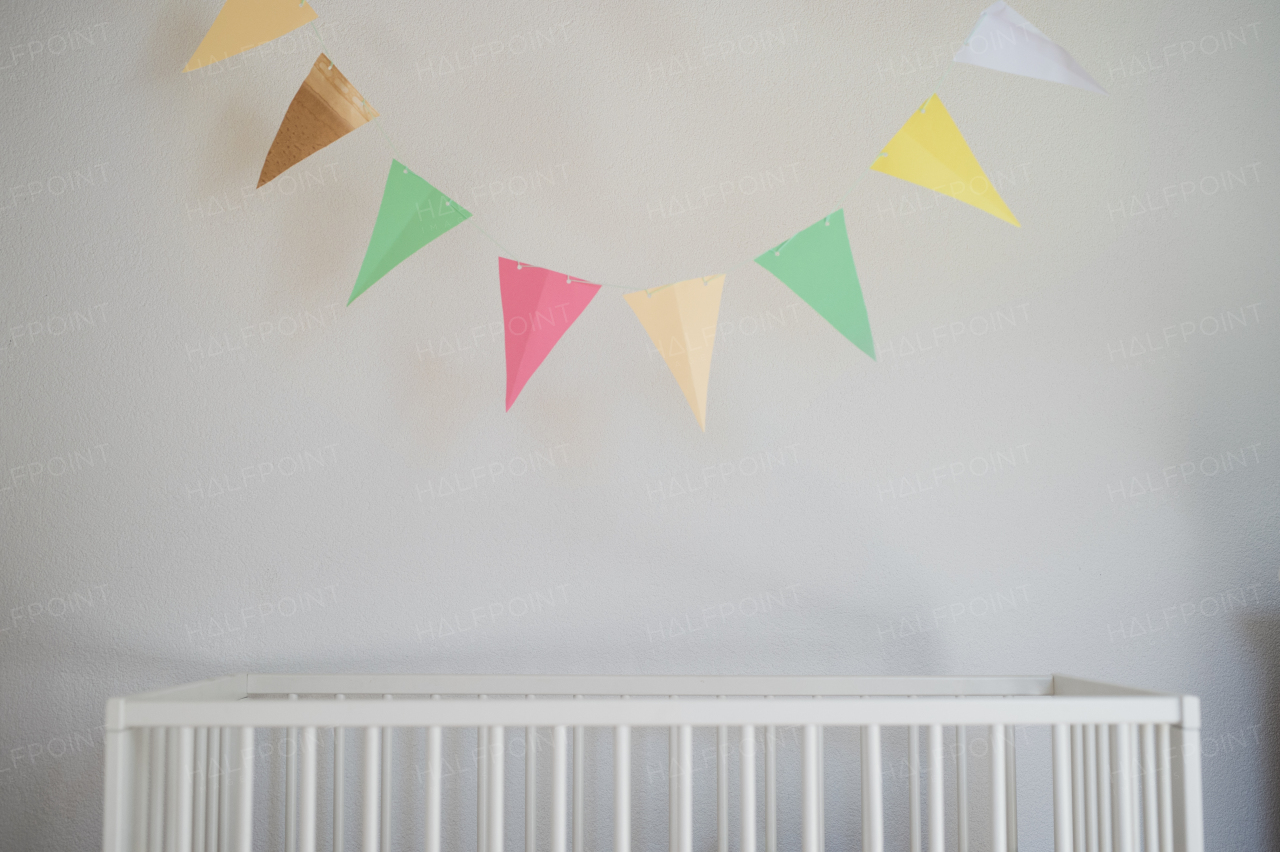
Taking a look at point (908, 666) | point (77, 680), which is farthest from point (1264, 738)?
point (77, 680)

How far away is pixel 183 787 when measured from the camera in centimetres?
108

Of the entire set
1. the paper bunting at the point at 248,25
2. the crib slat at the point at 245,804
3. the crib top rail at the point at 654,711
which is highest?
the paper bunting at the point at 248,25

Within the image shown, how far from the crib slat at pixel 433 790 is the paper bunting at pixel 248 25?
1.15 meters

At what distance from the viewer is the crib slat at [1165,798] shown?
111cm

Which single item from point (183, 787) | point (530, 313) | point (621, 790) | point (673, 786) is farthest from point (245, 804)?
point (530, 313)

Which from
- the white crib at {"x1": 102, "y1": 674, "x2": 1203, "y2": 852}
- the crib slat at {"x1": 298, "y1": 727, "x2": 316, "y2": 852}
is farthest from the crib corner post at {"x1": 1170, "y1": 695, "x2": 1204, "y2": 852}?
the crib slat at {"x1": 298, "y1": 727, "x2": 316, "y2": 852}

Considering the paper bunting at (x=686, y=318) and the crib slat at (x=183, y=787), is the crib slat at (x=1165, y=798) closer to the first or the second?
the paper bunting at (x=686, y=318)

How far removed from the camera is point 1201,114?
1.68 meters

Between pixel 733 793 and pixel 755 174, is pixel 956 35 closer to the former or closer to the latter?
pixel 755 174

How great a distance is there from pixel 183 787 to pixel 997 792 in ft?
3.46

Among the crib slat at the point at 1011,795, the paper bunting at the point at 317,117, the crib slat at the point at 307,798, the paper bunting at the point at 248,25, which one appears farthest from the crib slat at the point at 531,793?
the paper bunting at the point at 248,25

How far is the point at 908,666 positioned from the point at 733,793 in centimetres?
40

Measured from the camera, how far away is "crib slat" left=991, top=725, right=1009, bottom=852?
42.6 inches

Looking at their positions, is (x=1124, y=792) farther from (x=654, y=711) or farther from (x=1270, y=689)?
(x=1270, y=689)
